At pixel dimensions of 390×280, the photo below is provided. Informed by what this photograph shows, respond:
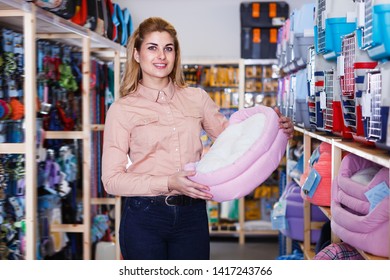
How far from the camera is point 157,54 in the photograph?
2.34 meters

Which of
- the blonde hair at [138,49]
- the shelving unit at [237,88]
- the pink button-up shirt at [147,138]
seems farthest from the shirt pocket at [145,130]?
the shelving unit at [237,88]

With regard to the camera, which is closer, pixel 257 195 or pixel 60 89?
pixel 60 89

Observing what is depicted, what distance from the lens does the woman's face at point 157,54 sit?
2338 millimetres

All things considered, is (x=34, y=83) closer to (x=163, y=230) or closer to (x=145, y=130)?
(x=145, y=130)

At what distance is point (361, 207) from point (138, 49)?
3.24ft

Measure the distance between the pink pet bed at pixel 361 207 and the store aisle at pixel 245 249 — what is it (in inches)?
124

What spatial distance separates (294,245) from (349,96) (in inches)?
85.7

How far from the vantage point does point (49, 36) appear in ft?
12.3

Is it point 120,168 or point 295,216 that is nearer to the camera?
point 120,168

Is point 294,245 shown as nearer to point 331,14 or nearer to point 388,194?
point 331,14

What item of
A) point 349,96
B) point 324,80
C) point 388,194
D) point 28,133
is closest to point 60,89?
point 28,133

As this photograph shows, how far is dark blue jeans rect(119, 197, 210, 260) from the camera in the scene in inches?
90.4

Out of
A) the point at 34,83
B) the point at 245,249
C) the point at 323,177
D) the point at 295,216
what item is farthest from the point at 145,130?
the point at 245,249

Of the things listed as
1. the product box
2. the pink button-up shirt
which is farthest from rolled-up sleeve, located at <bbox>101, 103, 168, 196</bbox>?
the product box
